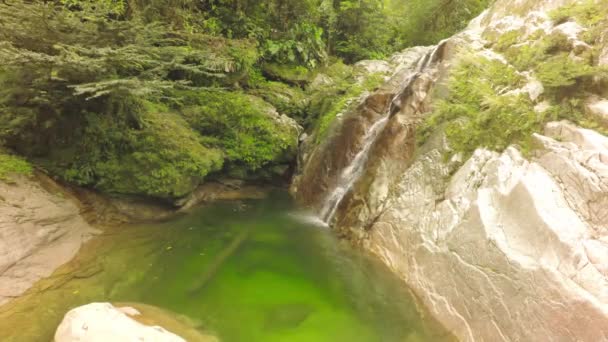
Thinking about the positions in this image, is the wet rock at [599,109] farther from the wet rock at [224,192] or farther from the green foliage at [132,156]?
the wet rock at [224,192]

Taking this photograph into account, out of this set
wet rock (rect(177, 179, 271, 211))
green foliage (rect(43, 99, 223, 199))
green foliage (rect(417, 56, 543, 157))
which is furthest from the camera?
wet rock (rect(177, 179, 271, 211))

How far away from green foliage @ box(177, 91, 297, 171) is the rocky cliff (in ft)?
8.38

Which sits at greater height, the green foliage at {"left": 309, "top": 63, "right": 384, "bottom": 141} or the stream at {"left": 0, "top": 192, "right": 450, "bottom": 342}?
the green foliage at {"left": 309, "top": 63, "right": 384, "bottom": 141}

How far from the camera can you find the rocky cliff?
3.10 meters

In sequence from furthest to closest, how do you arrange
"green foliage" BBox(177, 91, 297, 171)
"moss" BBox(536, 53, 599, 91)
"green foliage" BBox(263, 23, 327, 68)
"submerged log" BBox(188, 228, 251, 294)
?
1. "green foliage" BBox(263, 23, 327, 68)
2. "green foliage" BBox(177, 91, 297, 171)
3. "submerged log" BBox(188, 228, 251, 294)
4. "moss" BBox(536, 53, 599, 91)

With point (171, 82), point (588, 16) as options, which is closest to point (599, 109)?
point (588, 16)

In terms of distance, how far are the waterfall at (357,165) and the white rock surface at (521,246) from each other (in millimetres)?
2393

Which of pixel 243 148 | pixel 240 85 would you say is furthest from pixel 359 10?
pixel 243 148

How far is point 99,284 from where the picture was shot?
4266mm

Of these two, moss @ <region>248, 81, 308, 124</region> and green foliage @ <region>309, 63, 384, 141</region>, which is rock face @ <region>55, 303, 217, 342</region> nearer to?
green foliage @ <region>309, 63, 384, 141</region>

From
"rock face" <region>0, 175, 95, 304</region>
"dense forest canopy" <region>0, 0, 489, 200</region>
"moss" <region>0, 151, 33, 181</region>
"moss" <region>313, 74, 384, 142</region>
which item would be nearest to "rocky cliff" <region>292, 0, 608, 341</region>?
"moss" <region>313, 74, 384, 142</region>

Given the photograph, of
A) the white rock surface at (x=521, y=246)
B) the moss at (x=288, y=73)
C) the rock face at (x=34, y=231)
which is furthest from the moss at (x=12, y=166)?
the moss at (x=288, y=73)

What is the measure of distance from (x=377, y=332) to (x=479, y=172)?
109 inches

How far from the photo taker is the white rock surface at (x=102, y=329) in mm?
2848
